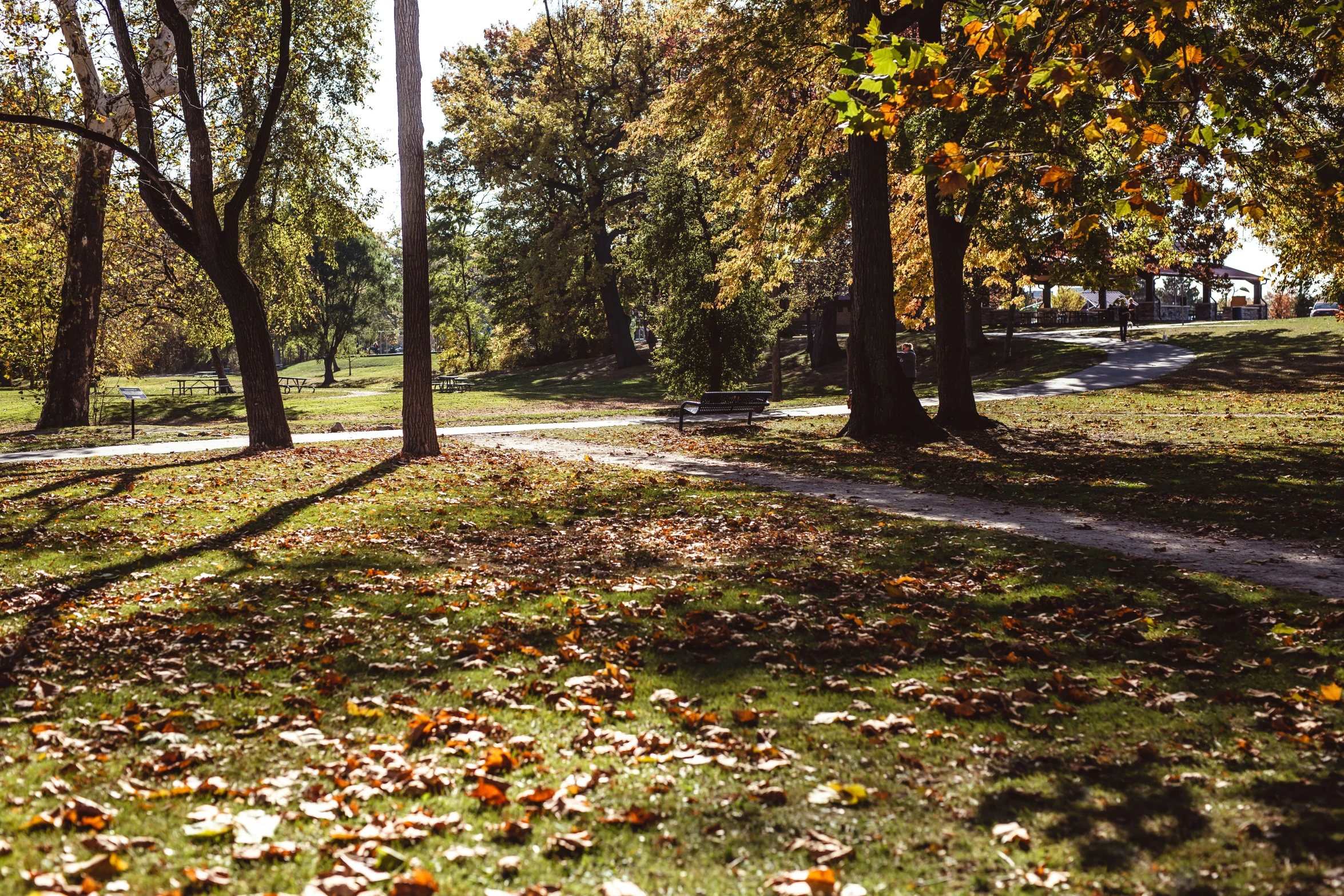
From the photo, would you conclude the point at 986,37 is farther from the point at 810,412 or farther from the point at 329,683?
the point at 810,412

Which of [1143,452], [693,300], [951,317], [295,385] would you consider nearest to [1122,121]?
[1143,452]

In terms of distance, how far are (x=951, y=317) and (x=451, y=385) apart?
3274 cm

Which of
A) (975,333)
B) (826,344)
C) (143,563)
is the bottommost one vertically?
(143,563)

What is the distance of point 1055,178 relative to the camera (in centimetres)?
625

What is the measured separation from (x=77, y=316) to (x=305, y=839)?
23357mm

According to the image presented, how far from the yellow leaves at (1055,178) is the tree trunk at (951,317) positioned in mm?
11504

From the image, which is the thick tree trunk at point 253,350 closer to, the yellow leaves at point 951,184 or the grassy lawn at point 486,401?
the grassy lawn at point 486,401

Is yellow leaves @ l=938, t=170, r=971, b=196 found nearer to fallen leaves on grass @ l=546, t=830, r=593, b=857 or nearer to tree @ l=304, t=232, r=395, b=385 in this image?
fallen leaves on grass @ l=546, t=830, r=593, b=857

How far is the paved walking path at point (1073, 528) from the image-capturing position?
727 cm

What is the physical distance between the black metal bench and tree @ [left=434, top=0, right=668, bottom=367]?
76.1 ft

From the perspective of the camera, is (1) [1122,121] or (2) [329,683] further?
(1) [1122,121]

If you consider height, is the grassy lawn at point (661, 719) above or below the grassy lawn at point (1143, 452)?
below

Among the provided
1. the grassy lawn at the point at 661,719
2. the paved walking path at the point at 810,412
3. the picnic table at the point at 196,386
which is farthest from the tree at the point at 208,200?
the picnic table at the point at 196,386

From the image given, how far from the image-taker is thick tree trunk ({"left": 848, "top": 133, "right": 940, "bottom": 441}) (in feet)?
54.9
